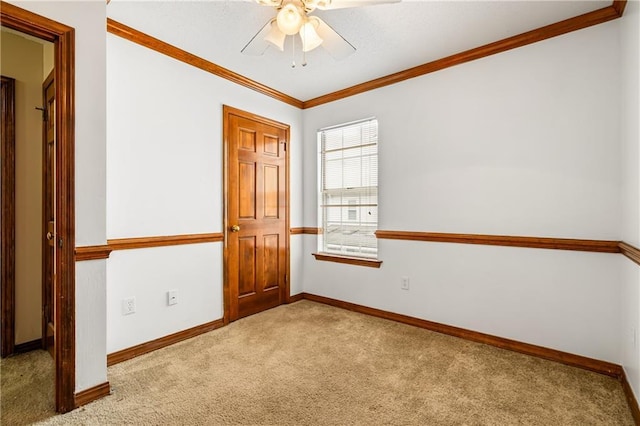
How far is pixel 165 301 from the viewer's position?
265cm

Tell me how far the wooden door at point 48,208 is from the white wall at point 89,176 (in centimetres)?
83

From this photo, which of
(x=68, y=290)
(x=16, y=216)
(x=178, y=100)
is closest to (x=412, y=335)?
(x=68, y=290)

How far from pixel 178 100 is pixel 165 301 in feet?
5.74

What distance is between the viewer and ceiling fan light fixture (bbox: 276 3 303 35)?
185cm

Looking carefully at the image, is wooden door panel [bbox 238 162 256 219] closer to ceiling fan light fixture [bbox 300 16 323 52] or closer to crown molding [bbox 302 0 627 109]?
crown molding [bbox 302 0 627 109]

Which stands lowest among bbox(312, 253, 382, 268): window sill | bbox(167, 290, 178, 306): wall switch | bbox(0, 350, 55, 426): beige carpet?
bbox(0, 350, 55, 426): beige carpet

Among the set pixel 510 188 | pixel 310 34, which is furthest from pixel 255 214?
pixel 510 188

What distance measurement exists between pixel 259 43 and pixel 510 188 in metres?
2.26

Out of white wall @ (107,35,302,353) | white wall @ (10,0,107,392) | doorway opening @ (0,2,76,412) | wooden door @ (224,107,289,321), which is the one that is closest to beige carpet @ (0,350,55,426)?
doorway opening @ (0,2,76,412)

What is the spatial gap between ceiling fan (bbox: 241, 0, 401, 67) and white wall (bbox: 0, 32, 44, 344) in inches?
74.1

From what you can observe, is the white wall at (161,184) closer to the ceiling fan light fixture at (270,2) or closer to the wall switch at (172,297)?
the wall switch at (172,297)

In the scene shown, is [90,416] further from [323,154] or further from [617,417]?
[323,154]

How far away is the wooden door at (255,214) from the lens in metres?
3.17

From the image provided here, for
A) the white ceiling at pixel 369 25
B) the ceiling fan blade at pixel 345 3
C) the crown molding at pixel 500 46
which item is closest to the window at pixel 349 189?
the crown molding at pixel 500 46
